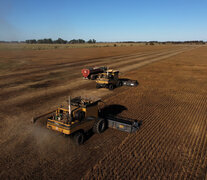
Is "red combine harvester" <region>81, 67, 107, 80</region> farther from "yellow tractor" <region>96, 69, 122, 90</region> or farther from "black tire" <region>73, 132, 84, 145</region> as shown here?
"black tire" <region>73, 132, 84, 145</region>

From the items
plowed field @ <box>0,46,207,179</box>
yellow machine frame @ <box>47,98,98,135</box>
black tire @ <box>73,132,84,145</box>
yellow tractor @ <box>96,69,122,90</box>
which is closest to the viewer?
plowed field @ <box>0,46,207,179</box>

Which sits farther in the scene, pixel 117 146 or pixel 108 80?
pixel 108 80

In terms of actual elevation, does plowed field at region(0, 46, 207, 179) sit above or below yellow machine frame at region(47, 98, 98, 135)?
below

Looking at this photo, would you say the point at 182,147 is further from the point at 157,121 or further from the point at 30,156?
the point at 30,156

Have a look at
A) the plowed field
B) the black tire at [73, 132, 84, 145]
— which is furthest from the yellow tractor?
the black tire at [73, 132, 84, 145]

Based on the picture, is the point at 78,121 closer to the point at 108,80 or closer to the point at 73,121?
the point at 73,121

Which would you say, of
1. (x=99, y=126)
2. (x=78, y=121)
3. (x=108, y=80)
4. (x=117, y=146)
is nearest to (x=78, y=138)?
(x=78, y=121)

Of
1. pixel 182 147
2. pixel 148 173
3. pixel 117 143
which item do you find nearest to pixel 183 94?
pixel 182 147

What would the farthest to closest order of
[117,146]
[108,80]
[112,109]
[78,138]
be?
[108,80] < [112,109] < [117,146] < [78,138]
